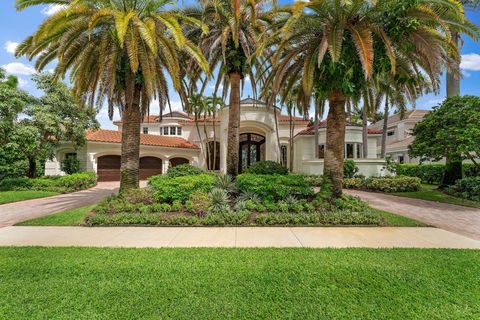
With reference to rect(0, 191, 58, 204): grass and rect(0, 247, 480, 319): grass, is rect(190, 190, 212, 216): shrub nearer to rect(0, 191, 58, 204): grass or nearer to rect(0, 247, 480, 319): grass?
rect(0, 247, 480, 319): grass

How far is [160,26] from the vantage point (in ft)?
30.4

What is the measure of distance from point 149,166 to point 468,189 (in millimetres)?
24982

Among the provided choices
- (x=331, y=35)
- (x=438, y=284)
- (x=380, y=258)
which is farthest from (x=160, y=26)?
(x=438, y=284)

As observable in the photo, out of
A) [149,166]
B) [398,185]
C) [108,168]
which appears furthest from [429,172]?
[108,168]

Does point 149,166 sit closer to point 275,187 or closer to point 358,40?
point 275,187

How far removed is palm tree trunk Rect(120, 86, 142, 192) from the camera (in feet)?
31.7

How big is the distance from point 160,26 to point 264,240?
9077 mm

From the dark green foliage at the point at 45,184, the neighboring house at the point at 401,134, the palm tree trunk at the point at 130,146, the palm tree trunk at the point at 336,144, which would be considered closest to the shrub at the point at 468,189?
the palm tree trunk at the point at 336,144

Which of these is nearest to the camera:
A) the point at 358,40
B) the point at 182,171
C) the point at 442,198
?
the point at 358,40

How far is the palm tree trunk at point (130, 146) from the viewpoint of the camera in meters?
9.66

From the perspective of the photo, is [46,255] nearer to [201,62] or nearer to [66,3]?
[201,62]

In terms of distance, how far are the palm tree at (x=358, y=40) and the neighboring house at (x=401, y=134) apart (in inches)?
874

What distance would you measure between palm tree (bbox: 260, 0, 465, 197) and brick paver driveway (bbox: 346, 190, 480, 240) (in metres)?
3.32

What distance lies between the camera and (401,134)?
3209 cm
